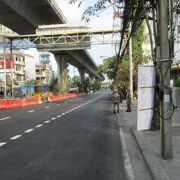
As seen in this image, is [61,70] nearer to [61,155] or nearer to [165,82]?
[61,155]

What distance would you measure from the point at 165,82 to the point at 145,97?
4.93 meters

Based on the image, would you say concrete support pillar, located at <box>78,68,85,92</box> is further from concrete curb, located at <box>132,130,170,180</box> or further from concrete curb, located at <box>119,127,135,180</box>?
concrete curb, located at <box>132,130,170,180</box>

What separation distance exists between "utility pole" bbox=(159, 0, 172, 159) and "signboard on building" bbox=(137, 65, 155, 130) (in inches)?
126

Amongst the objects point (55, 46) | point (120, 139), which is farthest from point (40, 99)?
point (120, 139)

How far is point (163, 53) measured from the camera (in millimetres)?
10328

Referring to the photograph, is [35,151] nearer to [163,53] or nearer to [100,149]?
[100,149]

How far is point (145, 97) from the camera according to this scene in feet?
49.9

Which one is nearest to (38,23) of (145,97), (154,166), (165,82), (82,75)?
(145,97)

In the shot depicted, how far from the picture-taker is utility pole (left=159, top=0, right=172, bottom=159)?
10156 mm

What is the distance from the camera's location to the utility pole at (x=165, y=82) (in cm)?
1016

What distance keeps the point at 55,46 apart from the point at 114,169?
48.2 metres

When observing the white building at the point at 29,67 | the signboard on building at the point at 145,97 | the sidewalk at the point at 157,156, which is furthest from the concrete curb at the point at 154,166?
the white building at the point at 29,67

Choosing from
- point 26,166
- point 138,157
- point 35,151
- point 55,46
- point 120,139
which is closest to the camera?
point 26,166

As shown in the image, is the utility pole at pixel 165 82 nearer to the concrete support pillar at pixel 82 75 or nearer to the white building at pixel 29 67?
the concrete support pillar at pixel 82 75
